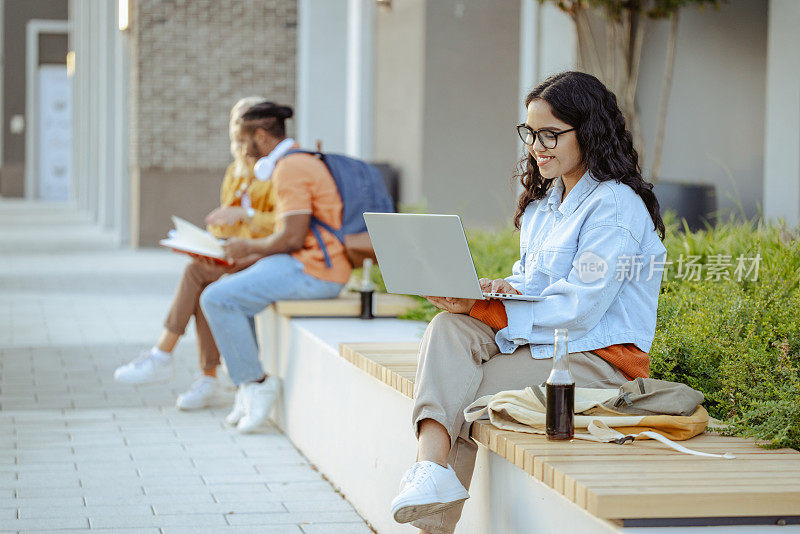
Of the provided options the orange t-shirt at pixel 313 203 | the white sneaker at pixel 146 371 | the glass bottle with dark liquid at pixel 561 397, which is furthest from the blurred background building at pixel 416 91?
the glass bottle with dark liquid at pixel 561 397

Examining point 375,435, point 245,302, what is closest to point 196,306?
point 245,302

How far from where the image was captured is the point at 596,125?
10.1 ft

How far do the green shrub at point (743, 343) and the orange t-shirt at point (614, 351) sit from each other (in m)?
0.26

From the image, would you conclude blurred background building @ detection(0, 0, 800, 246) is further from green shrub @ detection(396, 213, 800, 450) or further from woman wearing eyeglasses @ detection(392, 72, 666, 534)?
woman wearing eyeglasses @ detection(392, 72, 666, 534)

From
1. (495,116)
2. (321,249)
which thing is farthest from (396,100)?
(321,249)

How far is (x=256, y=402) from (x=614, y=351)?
2.56 meters

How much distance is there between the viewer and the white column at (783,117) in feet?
22.5

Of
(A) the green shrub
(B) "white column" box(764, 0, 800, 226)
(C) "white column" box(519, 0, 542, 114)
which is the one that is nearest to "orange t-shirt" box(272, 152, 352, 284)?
(A) the green shrub

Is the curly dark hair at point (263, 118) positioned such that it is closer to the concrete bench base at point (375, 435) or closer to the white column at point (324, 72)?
the concrete bench base at point (375, 435)

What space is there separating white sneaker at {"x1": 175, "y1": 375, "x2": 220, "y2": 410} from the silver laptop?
108 inches

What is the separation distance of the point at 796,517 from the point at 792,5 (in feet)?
17.1

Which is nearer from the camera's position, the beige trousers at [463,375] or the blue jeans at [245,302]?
the beige trousers at [463,375]

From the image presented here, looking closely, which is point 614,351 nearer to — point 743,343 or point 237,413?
point 743,343

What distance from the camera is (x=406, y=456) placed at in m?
3.59
